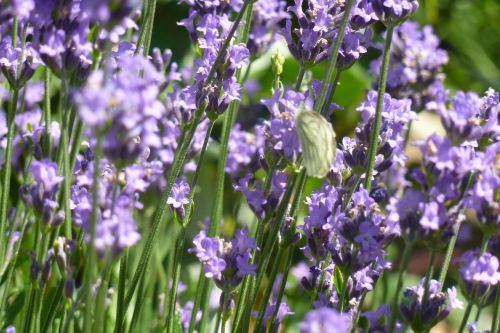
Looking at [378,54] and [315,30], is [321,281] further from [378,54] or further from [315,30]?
[378,54]

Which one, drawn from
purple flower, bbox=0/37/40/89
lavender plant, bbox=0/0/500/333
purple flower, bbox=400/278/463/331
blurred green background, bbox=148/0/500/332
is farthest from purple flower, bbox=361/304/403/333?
blurred green background, bbox=148/0/500/332

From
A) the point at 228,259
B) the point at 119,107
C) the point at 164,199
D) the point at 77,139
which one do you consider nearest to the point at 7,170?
the point at 77,139

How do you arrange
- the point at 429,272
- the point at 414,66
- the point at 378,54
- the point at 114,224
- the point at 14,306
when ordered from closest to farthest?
the point at 114,224 < the point at 429,272 < the point at 14,306 < the point at 414,66 < the point at 378,54

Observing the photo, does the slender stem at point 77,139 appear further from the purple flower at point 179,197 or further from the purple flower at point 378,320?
the purple flower at point 378,320

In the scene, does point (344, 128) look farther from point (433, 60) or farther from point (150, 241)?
point (150, 241)

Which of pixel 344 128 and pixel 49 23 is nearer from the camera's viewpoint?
pixel 49 23

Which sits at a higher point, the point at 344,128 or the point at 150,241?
the point at 344,128

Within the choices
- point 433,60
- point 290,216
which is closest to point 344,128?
point 433,60
